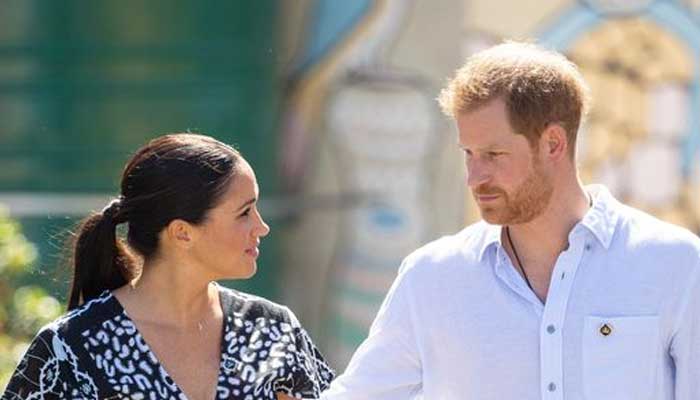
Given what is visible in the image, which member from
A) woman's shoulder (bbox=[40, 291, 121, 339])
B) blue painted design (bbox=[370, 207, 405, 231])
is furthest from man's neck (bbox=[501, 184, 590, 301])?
blue painted design (bbox=[370, 207, 405, 231])

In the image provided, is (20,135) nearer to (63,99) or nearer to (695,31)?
(63,99)

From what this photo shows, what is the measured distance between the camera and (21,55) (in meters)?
9.14

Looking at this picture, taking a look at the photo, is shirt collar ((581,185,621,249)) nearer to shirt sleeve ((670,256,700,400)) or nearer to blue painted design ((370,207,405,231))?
shirt sleeve ((670,256,700,400))

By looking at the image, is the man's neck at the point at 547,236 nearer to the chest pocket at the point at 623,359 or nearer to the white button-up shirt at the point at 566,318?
the white button-up shirt at the point at 566,318

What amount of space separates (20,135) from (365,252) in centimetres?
178

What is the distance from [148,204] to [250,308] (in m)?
0.33

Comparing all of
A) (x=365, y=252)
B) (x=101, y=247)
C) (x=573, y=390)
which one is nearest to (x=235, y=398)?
(x=101, y=247)

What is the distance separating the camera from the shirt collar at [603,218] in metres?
3.78

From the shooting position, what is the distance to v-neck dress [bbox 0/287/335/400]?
12.5 ft

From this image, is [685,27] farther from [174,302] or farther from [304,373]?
[174,302]

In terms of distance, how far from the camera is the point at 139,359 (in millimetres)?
3877

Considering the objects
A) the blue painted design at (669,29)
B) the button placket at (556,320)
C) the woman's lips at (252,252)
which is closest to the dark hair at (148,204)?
the woman's lips at (252,252)

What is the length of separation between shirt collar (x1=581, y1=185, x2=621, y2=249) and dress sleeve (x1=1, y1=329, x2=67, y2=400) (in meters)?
1.11

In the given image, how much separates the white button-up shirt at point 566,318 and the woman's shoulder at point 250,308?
0.30 metres
